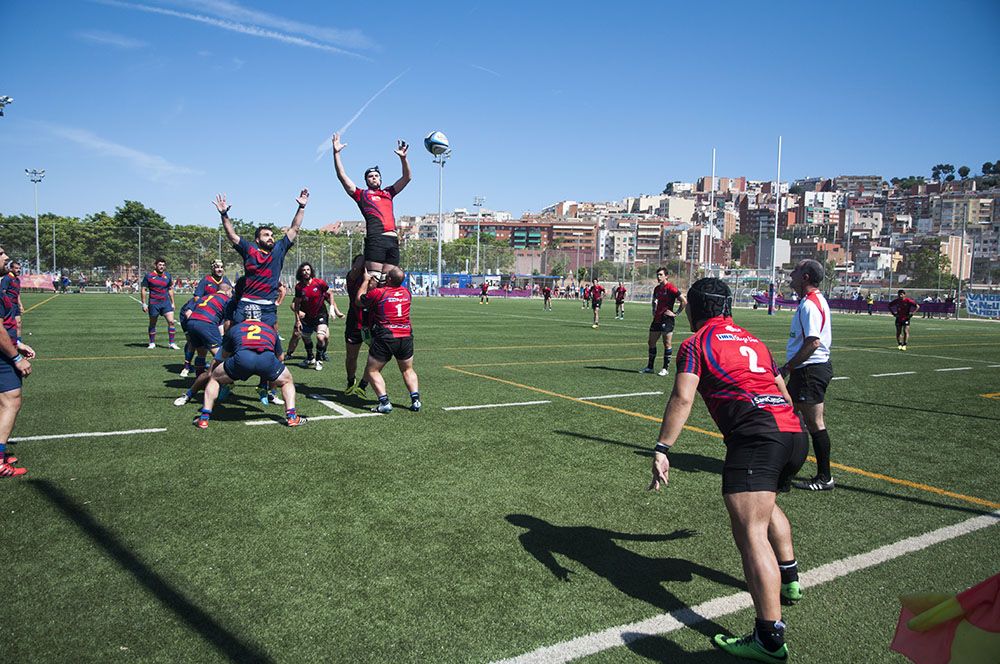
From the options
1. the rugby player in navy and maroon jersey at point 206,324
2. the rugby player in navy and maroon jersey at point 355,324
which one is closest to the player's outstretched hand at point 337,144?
the rugby player in navy and maroon jersey at point 355,324

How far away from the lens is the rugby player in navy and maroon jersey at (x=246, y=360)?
23.7 feet

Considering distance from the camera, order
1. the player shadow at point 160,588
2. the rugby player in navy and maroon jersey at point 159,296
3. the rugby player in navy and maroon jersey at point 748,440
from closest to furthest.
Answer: the player shadow at point 160,588
the rugby player in navy and maroon jersey at point 748,440
the rugby player in navy and maroon jersey at point 159,296

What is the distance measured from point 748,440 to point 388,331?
596 centimetres

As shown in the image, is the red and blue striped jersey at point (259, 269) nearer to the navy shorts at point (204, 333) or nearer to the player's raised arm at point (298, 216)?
the player's raised arm at point (298, 216)

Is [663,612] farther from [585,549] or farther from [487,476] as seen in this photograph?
[487,476]

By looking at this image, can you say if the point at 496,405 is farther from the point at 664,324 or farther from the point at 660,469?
the point at 660,469

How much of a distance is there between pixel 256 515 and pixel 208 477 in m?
1.17

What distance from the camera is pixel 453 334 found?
2195 centimetres

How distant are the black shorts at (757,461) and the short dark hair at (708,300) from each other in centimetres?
79

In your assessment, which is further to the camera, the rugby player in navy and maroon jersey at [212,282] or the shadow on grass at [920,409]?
the rugby player in navy and maroon jersey at [212,282]

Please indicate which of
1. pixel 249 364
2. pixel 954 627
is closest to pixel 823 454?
pixel 954 627

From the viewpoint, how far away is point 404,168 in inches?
346

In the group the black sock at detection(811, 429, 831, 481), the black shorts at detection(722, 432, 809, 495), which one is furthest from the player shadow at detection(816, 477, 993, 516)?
the black shorts at detection(722, 432, 809, 495)

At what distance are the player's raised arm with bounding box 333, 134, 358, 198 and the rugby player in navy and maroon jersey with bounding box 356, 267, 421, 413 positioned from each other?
1.22 meters
